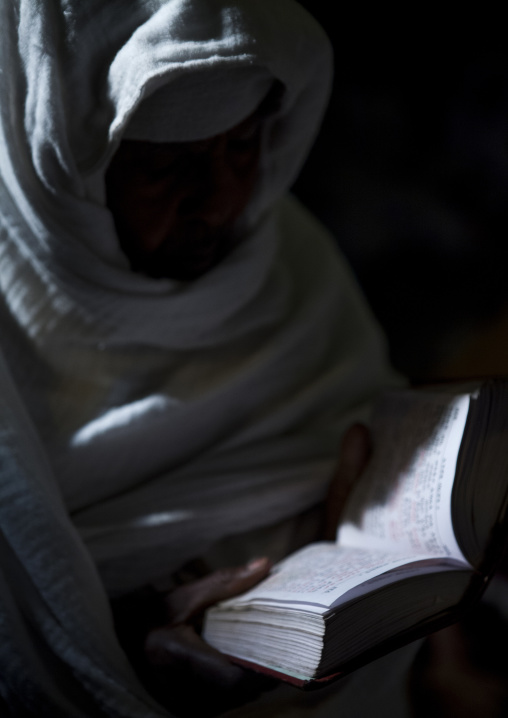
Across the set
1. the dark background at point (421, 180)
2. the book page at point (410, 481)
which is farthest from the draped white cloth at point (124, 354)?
the dark background at point (421, 180)

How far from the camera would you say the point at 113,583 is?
72 centimetres

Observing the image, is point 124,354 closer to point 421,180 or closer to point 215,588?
point 215,588

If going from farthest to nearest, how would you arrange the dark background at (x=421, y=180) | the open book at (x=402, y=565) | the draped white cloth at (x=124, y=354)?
the dark background at (x=421, y=180)
the draped white cloth at (x=124, y=354)
the open book at (x=402, y=565)

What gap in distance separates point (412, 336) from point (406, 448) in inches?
28.6

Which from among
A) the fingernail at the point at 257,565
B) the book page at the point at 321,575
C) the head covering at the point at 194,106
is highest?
the head covering at the point at 194,106

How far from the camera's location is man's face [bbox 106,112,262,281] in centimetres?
70

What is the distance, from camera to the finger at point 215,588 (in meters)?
0.67

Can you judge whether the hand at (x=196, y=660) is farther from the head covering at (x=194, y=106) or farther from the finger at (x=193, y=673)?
the head covering at (x=194, y=106)

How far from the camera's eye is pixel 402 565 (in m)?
0.55

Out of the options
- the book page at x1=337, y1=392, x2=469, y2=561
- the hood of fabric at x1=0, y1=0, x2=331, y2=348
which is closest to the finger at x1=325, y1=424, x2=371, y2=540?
the book page at x1=337, y1=392, x2=469, y2=561

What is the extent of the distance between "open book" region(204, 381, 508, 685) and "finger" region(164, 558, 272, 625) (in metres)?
0.02

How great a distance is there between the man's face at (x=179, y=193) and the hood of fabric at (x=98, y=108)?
0.03 metres

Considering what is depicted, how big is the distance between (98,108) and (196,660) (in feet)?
1.86

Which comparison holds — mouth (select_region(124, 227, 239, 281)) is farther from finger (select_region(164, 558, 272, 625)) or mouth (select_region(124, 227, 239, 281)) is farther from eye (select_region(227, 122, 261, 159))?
finger (select_region(164, 558, 272, 625))
